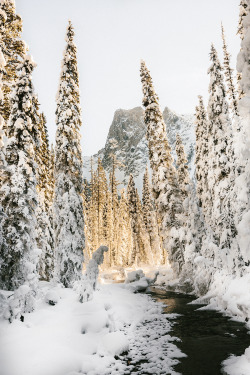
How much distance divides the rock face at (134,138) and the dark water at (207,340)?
10808 cm

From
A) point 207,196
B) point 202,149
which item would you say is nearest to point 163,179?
point 207,196

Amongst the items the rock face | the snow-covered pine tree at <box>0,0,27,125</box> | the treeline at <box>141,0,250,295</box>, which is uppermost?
the rock face

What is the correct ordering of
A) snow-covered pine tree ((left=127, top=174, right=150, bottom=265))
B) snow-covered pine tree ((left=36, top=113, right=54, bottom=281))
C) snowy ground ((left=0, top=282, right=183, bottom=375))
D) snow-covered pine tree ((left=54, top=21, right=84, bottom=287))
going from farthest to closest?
snow-covered pine tree ((left=127, top=174, right=150, bottom=265)), snow-covered pine tree ((left=36, top=113, right=54, bottom=281)), snow-covered pine tree ((left=54, top=21, right=84, bottom=287)), snowy ground ((left=0, top=282, right=183, bottom=375))

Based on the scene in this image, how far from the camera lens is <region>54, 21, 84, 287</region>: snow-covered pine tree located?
14.9 m

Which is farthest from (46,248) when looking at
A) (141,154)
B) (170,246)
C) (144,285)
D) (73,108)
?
(141,154)

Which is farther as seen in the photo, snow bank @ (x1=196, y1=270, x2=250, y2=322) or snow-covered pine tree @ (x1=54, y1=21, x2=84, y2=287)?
snow-covered pine tree @ (x1=54, y1=21, x2=84, y2=287)

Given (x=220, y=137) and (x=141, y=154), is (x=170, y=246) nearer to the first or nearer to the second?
(x=220, y=137)

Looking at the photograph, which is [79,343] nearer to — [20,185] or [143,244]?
[20,185]

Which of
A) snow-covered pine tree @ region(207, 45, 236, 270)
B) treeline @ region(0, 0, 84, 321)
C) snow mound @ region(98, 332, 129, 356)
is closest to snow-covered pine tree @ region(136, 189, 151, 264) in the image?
treeline @ region(0, 0, 84, 321)

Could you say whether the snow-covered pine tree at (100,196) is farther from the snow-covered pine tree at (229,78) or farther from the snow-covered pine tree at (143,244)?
the snow-covered pine tree at (229,78)

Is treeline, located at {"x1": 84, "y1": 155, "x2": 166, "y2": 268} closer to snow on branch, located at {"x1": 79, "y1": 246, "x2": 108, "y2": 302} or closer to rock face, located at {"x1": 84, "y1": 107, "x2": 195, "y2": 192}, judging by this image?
snow on branch, located at {"x1": 79, "y1": 246, "x2": 108, "y2": 302}

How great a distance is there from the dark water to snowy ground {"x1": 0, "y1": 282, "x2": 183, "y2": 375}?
370 millimetres

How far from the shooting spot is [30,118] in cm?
1107

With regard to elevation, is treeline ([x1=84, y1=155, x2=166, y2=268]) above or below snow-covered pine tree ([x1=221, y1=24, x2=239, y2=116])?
below
